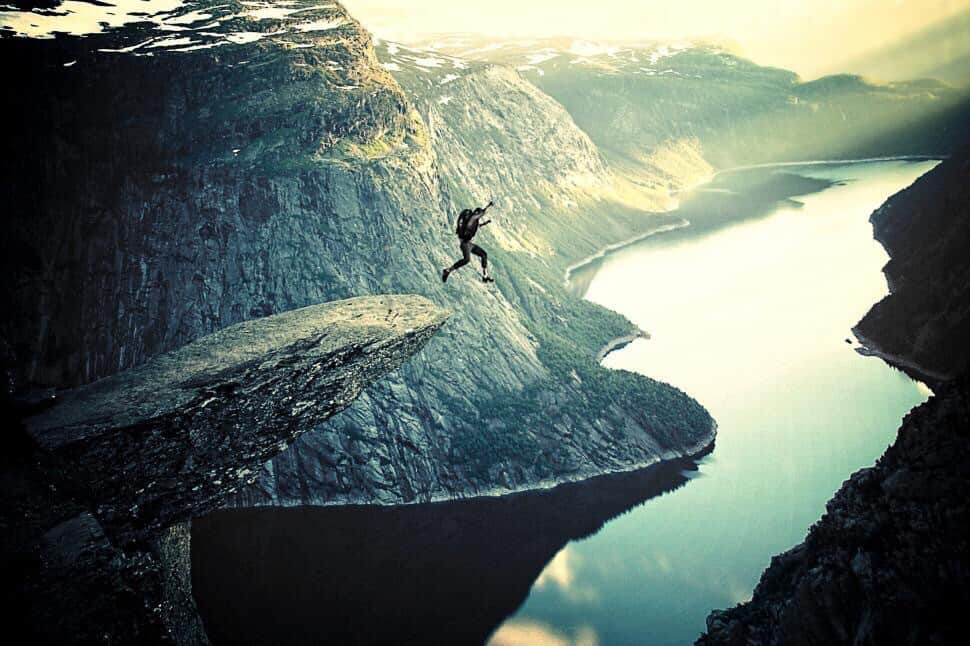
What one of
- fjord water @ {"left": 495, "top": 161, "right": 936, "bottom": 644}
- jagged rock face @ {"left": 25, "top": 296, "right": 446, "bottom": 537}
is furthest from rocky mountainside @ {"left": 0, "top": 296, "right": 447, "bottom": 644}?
fjord water @ {"left": 495, "top": 161, "right": 936, "bottom": 644}

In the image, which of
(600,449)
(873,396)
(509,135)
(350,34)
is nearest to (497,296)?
(600,449)

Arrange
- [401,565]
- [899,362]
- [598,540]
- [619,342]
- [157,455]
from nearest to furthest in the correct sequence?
[157,455] < [401,565] < [598,540] < [899,362] < [619,342]

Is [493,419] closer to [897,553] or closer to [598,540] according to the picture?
[598,540]

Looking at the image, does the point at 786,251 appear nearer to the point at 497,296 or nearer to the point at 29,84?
the point at 497,296

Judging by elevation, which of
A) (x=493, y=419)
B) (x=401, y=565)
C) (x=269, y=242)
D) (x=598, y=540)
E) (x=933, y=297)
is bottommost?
(x=401, y=565)

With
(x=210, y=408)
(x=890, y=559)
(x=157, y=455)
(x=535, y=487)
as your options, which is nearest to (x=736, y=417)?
(x=535, y=487)

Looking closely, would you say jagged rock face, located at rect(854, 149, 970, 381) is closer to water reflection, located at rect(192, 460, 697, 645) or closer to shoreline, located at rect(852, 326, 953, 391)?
shoreline, located at rect(852, 326, 953, 391)

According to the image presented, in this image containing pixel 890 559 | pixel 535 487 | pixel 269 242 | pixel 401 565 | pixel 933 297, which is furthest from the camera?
pixel 933 297
